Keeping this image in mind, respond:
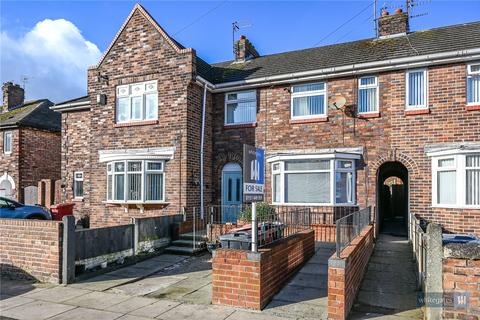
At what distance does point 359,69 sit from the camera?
11.9m

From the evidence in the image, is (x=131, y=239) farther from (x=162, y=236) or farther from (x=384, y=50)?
(x=384, y=50)

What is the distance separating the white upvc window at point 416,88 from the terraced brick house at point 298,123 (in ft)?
0.11

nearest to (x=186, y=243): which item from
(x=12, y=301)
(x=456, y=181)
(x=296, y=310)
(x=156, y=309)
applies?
(x=156, y=309)

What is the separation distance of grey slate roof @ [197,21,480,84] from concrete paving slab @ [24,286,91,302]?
31.5 feet

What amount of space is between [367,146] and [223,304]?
793cm

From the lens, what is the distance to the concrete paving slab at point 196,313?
18.5 ft

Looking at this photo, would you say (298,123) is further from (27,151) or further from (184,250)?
(27,151)

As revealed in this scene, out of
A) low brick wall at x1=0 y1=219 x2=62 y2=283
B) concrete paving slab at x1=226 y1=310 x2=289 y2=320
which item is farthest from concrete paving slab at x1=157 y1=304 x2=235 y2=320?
low brick wall at x1=0 y1=219 x2=62 y2=283

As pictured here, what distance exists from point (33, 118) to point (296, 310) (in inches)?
809

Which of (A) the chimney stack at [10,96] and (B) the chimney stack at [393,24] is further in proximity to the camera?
(A) the chimney stack at [10,96]

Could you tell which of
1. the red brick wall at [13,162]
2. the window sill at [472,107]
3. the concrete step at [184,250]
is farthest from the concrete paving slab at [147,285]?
the red brick wall at [13,162]

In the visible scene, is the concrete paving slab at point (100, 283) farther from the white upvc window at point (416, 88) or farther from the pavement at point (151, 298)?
the white upvc window at point (416, 88)

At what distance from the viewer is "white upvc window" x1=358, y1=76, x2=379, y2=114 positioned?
12.0 m

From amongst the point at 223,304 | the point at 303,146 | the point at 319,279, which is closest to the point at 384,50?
the point at 303,146
